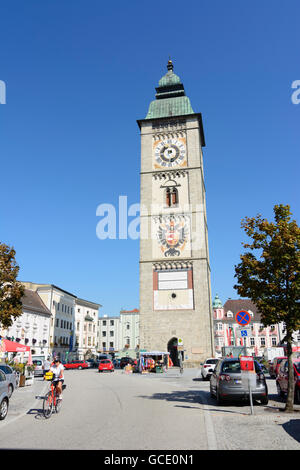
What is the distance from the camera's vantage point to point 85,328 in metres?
81.2

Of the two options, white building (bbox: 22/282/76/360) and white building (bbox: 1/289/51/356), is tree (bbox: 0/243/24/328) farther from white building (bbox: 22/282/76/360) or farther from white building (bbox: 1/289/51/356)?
white building (bbox: 22/282/76/360)

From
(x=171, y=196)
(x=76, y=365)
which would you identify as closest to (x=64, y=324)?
(x=76, y=365)

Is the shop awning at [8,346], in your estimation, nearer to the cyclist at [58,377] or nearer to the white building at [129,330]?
the cyclist at [58,377]

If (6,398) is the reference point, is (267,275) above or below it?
above

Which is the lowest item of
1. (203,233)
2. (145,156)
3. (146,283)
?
(146,283)

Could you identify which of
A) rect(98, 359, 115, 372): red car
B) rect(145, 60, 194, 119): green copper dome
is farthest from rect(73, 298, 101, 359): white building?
rect(145, 60, 194, 119): green copper dome

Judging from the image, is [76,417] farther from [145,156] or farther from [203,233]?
[145,156]

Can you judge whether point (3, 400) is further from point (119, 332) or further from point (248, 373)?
point (119, 332)

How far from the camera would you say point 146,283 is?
47125mm

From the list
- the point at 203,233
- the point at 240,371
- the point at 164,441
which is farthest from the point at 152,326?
the point at 164,441

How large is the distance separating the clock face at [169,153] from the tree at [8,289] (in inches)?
1249
